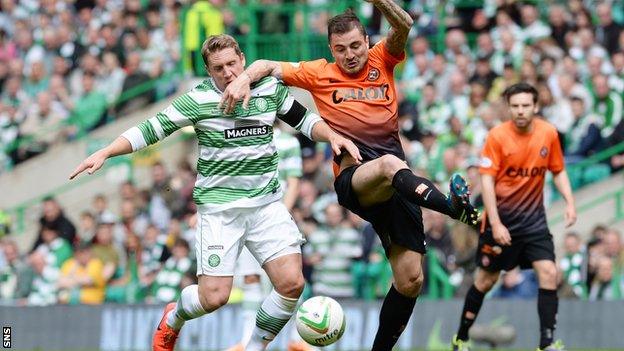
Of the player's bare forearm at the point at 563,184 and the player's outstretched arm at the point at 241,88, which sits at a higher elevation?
the player's outstretched arm at the point at 241,88

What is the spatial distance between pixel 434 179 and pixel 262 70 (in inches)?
317

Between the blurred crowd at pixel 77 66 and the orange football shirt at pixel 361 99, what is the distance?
11.7 meters

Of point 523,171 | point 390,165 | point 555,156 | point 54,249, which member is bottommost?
point 390,165

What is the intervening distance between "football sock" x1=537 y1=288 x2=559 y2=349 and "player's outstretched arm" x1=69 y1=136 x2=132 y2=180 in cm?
399

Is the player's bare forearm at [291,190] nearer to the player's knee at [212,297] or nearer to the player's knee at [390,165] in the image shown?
the player's knee at [212,297]

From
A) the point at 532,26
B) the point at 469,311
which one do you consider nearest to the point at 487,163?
the point at 469,311

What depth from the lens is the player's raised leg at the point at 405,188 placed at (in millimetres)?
9758

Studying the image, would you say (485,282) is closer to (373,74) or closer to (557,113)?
(373,74)

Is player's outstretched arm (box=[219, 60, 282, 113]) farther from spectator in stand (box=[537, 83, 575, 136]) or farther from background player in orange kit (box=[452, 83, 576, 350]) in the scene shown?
spectator in stand (box=[537, 83, 575, 136])

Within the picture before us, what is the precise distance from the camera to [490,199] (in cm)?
1252

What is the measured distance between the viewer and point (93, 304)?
56.1 ft

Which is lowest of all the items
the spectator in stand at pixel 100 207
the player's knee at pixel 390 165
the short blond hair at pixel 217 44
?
the player's knee at pixel 390 165

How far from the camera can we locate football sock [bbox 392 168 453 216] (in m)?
9.88

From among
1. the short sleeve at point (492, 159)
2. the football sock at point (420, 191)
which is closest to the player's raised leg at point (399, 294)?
the football sock at point (420, 191)
